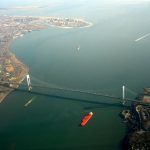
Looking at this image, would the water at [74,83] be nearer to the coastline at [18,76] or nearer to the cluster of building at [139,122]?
the coastline at [18,76]

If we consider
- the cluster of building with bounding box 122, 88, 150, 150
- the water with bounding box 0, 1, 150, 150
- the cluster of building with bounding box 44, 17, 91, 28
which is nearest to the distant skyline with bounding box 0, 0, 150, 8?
the cluster of building with bounding box 44, 17, 91, 28

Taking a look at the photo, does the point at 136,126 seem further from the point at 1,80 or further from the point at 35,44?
the point at 35,44

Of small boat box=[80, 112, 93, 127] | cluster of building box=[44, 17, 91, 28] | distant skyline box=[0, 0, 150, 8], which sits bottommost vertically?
small boat box=[80, 112, 93, 127]

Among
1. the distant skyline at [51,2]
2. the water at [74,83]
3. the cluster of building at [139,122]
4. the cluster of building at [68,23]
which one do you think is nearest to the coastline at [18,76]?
the water at [74,83]

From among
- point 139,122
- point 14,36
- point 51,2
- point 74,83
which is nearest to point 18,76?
point 74,83

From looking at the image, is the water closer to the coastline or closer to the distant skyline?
the coastline

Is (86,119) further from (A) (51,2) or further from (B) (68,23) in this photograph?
(A) (51,2)

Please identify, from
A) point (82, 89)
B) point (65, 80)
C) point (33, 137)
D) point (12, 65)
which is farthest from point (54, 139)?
point (12, 65)
